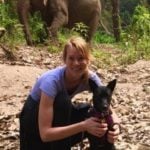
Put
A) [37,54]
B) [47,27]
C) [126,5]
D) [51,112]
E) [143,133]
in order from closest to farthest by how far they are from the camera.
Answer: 1. [51,112]
2. [143,133]
3. [37,54]
4. [47,27]
5. [126,5]

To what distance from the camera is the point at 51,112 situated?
14.8 feet

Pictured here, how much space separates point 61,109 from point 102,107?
1.45 ft

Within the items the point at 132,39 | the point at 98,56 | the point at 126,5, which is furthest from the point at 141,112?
the point at 126,5

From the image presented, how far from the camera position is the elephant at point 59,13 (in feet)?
41.5

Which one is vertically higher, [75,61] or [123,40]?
[75,61]

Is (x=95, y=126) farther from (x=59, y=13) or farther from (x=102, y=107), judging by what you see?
(x=59, y=13)

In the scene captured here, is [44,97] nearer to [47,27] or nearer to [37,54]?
[37,54]

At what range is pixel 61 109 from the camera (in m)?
4.69

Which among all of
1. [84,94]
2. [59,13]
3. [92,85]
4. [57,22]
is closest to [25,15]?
[57,22]

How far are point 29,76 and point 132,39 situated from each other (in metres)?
3.76

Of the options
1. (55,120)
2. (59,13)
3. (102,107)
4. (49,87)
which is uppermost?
(49,87)

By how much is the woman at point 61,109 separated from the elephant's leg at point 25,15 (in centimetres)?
748

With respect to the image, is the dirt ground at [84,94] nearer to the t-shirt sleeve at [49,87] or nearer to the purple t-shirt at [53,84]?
the purple t-shirt at [53,84]

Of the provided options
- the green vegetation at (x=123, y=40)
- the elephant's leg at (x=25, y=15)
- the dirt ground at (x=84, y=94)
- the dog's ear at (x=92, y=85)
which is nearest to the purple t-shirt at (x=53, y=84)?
the dog's ear at (x=92, y=85)
